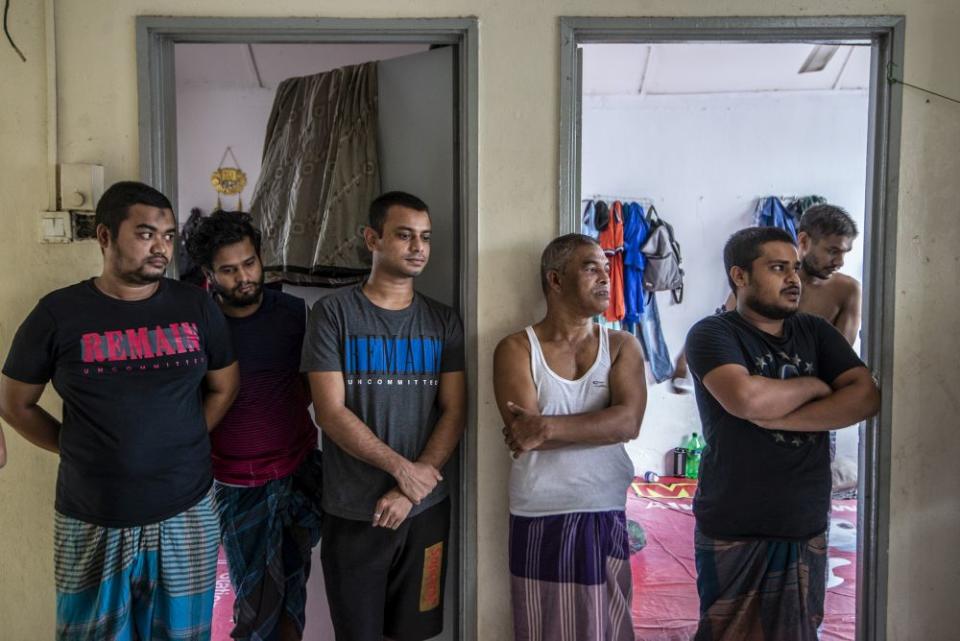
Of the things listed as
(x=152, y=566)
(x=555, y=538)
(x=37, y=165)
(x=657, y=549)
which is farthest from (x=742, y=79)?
(x=152, y=566)

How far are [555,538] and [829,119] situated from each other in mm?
3916

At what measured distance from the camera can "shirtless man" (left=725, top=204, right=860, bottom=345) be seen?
8.36ft

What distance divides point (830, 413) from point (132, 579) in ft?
6.37

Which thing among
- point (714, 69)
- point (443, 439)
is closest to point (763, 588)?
point (443, 439)

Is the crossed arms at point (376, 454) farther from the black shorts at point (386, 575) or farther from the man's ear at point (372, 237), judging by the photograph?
the man's ear at point (372, 237)

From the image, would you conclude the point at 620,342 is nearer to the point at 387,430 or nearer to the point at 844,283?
the point at 387,430

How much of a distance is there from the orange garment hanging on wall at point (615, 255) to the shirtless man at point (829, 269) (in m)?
1.75

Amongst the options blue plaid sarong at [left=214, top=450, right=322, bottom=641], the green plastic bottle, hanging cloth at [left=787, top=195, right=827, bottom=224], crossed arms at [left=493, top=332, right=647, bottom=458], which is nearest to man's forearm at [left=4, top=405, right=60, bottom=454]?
blue plaid sarong at [left=214, top=450, right=322, bottom=641]

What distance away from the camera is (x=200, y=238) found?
2051 mm

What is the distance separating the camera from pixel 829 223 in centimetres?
254

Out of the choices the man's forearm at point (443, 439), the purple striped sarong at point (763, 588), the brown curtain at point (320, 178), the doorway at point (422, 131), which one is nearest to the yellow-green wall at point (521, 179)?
the doorway at point (422, 131)

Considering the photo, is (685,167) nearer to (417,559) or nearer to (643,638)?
(643,638)

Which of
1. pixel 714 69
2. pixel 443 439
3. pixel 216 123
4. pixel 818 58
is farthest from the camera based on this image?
pixel 216 123

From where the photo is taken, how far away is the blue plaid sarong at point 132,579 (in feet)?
5.70
